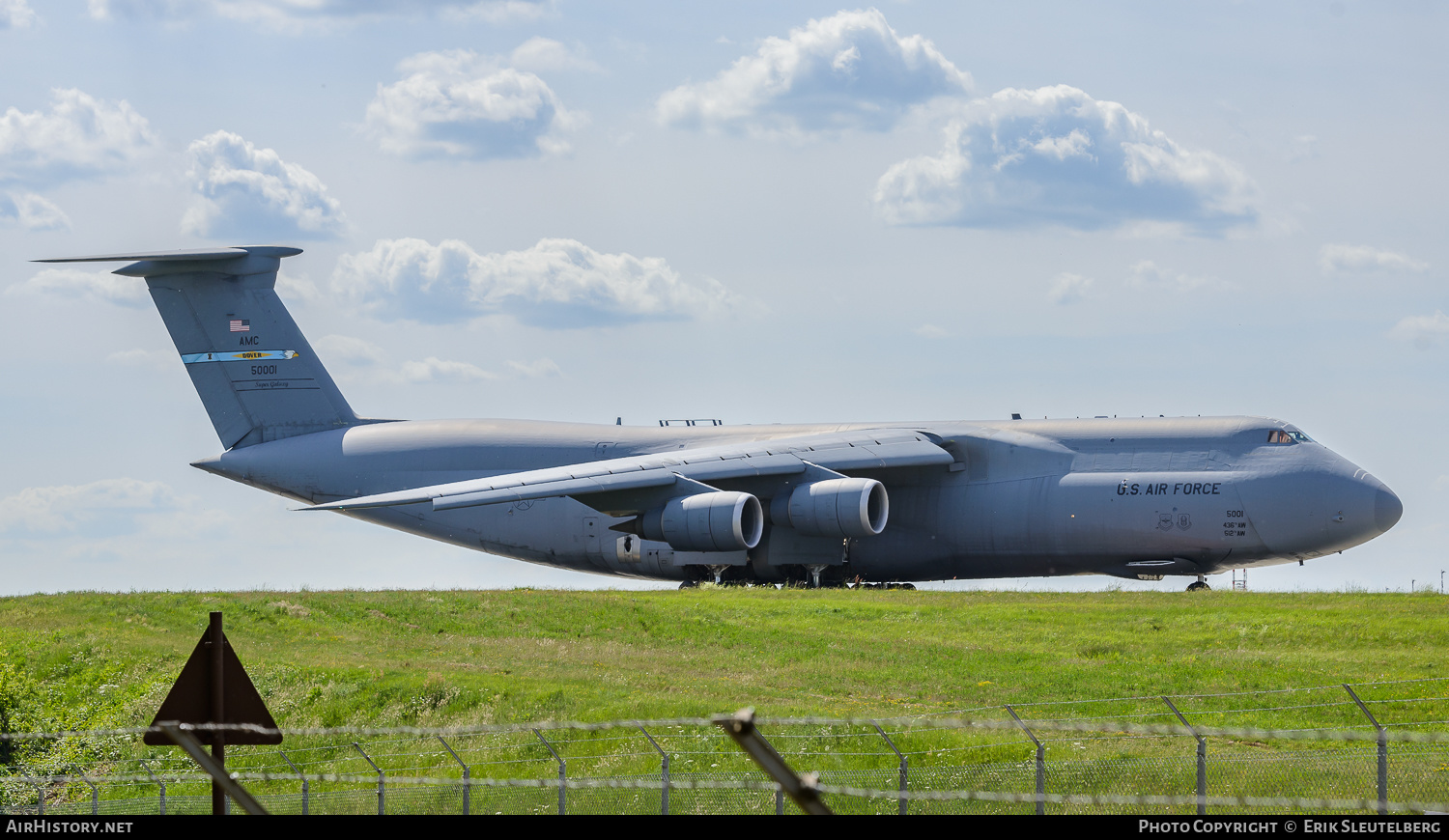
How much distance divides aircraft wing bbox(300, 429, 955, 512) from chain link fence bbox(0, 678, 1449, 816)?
913 centimetres

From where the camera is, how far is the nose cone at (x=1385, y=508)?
3048cm

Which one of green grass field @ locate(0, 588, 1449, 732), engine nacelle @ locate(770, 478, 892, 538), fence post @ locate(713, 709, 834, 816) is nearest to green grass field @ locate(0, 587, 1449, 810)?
green grass field @ locate(0, 588, 1449, 732)

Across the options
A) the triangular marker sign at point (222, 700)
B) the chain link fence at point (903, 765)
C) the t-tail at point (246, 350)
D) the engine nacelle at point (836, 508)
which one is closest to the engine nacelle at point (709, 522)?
the engine nacelle at point (836, 508)

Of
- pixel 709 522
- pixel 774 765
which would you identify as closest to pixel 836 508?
pixel 709 522

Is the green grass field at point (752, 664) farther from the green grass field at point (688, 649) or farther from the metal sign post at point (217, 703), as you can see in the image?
the metal sign post at point (217, 703)

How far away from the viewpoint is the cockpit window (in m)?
31.6

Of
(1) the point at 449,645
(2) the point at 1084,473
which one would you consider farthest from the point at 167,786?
(2) the point at 1084,473

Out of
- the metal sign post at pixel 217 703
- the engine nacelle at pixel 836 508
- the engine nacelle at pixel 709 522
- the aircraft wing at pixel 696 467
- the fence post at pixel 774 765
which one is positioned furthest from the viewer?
the engine nacelle at pixel 836 508

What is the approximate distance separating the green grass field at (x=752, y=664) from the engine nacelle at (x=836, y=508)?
6.33 feet

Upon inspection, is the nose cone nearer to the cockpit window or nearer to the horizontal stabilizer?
the cockpit window

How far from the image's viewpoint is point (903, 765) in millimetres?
11773

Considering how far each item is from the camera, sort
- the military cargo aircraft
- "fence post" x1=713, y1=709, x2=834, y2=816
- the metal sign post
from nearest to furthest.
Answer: "fence post" x1=713, y1=709, x2=834, y2=816 → the metal sign post → the military cargo aircraft

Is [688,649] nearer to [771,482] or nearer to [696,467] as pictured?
[696,467]
